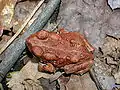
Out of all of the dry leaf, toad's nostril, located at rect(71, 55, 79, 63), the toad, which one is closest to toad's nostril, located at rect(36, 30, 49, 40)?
the toad

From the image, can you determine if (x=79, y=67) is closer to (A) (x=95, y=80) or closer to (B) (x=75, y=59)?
(B) (x=75, y=59)

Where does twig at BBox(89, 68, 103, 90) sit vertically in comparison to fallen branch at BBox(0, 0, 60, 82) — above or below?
below

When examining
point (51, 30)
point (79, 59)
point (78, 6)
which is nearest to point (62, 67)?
point (79, 59)

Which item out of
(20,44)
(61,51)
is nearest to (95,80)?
(61,51)

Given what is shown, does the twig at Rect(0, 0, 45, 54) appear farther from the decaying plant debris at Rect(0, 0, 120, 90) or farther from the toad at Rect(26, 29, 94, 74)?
the toad at Rect(26, 29, 94, 74)

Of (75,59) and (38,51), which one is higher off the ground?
(38,51)

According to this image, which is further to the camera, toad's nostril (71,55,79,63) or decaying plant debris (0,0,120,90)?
decaying plant debris (0,0,120,90)
